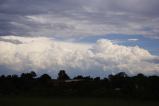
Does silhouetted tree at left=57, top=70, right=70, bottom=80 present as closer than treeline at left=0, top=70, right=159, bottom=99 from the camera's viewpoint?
No

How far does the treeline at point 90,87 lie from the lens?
7256 cm

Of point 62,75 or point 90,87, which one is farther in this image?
point 62,75

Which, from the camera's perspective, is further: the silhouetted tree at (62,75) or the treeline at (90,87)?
the silhouetted tree at (62,75)

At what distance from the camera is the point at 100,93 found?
253 ft

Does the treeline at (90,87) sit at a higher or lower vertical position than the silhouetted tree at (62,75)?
lower

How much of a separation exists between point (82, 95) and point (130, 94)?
1072 centimetres

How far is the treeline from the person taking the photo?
72.6 m

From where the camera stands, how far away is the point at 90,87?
83000 mm

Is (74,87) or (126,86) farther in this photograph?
(74,87)

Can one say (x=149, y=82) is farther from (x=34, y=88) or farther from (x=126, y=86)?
(x=34, y=88)

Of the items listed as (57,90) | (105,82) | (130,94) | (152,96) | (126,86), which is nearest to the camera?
(152,96)

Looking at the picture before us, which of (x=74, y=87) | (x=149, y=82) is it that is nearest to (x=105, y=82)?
(x=74, y=87)

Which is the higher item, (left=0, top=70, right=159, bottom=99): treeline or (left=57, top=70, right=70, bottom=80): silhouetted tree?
(left=57, top=70, right=70, bottom=80): silhouetted tree

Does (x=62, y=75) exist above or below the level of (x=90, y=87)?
above
